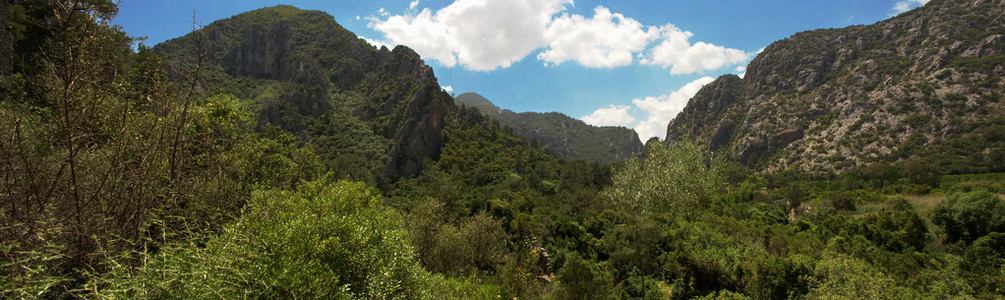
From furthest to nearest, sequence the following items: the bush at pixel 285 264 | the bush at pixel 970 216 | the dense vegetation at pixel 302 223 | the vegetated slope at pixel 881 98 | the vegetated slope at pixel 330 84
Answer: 1. the vegetated slope at pixel 330 84
2. the vegetated slope at pixel 881 98
3. the bush at pixel 970 216
4. the dense vegetation at pixel 302 223
5. the bush at pixel 285 264

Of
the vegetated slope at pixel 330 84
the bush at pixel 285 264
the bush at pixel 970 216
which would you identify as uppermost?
the vegetated slope at pixel 330 84

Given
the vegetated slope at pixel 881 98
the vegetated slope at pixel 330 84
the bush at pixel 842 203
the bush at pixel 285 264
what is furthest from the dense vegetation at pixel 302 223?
the vegetated slope at pixel 330 84

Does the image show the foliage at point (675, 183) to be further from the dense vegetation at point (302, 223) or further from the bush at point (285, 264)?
the bush at point (285, 264)

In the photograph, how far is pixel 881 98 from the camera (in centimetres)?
8662

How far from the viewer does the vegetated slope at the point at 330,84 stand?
3324 inches

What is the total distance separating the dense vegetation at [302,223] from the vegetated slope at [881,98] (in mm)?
32184

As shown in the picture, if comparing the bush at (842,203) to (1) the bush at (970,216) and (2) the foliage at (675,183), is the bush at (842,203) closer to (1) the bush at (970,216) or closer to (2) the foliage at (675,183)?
(2) the foliage at (675,183)

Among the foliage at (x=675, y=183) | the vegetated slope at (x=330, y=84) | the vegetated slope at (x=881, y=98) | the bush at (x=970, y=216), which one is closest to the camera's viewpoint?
the bush at (x=970, y=216)

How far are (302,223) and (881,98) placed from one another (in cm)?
12561

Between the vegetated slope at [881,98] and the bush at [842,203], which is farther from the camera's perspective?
the vegetated slope at [881,98]

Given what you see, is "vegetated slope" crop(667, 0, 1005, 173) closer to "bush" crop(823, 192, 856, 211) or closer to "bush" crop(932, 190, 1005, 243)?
"bush" crop(823, 192, 856, 211)

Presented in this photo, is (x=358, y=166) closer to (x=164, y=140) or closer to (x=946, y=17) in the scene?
(x=164, y=140)

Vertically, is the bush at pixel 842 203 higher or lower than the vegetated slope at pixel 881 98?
lower

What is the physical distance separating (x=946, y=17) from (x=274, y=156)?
517 feet
